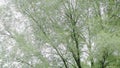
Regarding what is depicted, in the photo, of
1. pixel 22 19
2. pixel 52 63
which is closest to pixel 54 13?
pixel 22 19

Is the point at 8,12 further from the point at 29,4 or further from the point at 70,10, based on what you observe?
the point at 70,10

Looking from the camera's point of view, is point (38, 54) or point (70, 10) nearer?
point (38, 54)

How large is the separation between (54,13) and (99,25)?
187cm

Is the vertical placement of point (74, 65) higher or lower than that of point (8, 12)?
lower

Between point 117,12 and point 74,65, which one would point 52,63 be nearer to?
point 74,65

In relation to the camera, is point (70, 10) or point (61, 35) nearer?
point (61, 35)

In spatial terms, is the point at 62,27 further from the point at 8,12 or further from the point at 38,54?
the point at 8,12

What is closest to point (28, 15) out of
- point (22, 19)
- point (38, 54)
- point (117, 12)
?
point (22, 19)

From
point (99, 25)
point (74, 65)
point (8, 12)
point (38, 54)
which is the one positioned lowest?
point (74, 65)

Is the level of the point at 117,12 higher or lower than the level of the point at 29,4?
lower

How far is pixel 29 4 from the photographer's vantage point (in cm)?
1073

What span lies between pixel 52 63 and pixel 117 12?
334cm

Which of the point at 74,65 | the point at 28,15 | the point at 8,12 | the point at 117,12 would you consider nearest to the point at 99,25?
the point at 117,12

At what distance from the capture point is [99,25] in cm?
995
